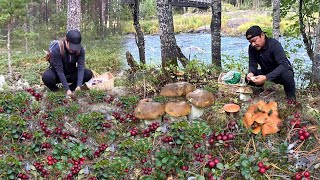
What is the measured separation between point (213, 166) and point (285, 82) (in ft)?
5.88

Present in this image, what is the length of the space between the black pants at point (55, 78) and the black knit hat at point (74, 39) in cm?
68

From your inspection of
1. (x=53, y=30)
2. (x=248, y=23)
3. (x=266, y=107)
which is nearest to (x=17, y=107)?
(x=266, y=107)

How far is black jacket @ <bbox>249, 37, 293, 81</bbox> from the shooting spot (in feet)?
15.8

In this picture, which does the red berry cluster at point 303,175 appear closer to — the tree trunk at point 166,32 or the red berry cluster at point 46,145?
the red berry cluster at point 46,145

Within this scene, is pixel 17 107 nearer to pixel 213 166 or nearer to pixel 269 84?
pixel 213 166

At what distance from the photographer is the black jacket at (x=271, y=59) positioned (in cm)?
481

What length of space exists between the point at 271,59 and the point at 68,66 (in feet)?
10.1

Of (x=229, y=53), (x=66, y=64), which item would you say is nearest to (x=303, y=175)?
(x=66, y=64)

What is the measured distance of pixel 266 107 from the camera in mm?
4328

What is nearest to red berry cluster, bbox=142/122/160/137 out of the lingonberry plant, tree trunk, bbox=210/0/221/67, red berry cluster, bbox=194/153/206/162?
the lingonberry plant

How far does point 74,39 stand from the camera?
5.27 m

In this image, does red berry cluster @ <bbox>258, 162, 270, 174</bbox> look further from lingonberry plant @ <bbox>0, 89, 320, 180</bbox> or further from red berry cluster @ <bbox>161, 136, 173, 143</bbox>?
red berry cluster @ <bbox>161, 136, 173, 143</bbox>

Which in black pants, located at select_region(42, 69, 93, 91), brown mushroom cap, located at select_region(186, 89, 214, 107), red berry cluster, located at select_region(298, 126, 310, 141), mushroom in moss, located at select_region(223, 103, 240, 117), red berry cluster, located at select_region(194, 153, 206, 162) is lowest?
red berry cluster, located at select_region(194, 153, 206, 162)

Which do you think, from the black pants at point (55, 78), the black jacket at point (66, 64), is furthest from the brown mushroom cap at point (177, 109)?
the black pants at point (55, 78)
